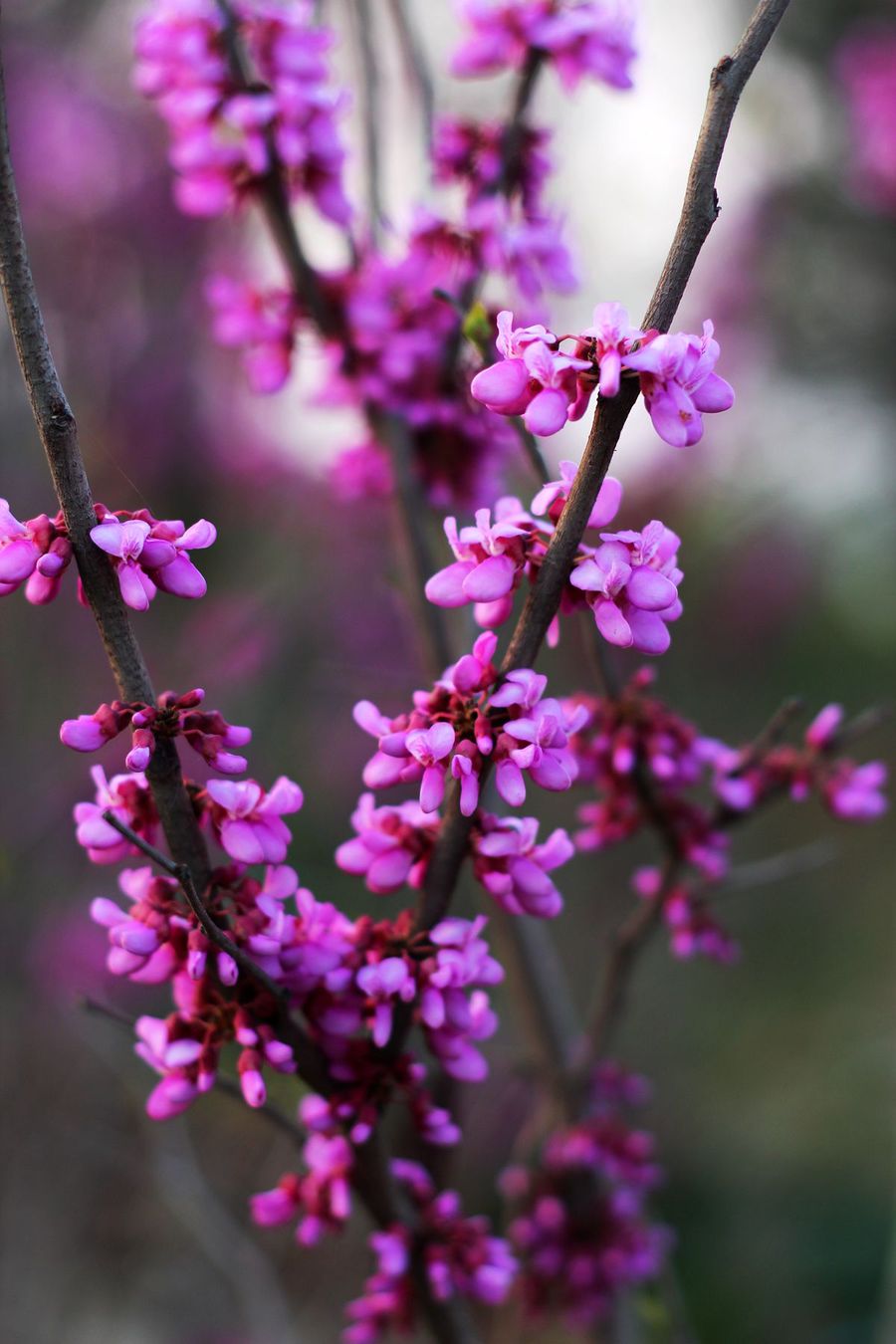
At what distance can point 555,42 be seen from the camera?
1.78 meters

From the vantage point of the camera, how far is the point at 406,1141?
1912 millimetres

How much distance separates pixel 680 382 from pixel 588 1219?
5.14 feet

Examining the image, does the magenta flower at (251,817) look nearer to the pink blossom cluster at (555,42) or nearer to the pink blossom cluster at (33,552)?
the pink blossom cluster at (33,552)

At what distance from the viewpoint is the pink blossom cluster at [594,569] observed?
95 centimetres

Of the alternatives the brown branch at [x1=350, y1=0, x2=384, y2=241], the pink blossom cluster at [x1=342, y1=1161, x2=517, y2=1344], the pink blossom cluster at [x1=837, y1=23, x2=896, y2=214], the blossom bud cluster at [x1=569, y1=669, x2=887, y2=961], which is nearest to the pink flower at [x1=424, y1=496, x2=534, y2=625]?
the blossom bud cluster at [x1=569, y1=669, x2=887, y2=961]

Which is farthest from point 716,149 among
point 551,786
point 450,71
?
point 450,71

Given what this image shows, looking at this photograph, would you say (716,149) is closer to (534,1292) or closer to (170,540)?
(170,540)

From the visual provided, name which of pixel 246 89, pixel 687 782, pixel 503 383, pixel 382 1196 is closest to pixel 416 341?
pixel 246 89

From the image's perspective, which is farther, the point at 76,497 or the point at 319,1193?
the point at 319,1193

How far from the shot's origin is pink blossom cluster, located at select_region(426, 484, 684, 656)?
0.95m

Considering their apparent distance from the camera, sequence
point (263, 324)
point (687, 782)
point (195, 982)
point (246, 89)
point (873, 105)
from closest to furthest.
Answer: point (195, 982), point (687, 782), point (246, 89), point (263, 324), point (873, 105)

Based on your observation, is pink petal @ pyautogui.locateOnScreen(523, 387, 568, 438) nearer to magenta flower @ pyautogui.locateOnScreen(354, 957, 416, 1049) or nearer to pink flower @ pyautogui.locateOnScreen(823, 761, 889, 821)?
magenta flower @ pyautogui.locateOnScreen(354, 957, 416, 1049)

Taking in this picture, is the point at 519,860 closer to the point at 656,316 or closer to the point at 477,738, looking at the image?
the point at 477,738

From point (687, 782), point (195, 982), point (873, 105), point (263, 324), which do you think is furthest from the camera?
point (873, 105)
